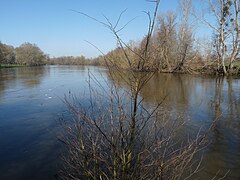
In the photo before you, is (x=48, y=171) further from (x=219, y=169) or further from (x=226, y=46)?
(x=226, y=46)

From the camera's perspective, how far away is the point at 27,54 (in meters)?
62.2

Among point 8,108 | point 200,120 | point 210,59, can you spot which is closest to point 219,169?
point 200,120

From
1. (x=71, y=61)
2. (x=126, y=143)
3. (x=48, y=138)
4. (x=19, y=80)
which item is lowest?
(x=48, y=138)

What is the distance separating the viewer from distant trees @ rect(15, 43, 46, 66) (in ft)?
202

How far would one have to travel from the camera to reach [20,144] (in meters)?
5.04

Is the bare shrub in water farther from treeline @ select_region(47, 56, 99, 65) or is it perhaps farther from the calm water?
treeline @ select_region(47, 56, 99, 65)

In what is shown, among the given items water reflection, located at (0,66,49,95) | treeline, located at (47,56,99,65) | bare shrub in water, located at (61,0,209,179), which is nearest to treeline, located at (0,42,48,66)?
treeline, located at (47,56,99,65)

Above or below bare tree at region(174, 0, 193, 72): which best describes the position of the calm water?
below

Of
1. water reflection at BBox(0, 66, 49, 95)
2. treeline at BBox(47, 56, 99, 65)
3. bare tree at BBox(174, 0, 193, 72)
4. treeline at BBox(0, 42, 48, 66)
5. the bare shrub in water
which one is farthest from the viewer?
treeline at BBox(47, 56, 99, 65)

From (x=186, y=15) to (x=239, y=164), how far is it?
1245 inches

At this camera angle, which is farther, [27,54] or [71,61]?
[71,61]

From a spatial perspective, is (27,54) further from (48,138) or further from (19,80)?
(48,138)

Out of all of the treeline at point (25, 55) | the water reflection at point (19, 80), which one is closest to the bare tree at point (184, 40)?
the water reflection at point (19, 80)

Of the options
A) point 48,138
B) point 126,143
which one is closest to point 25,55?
point 48,138
